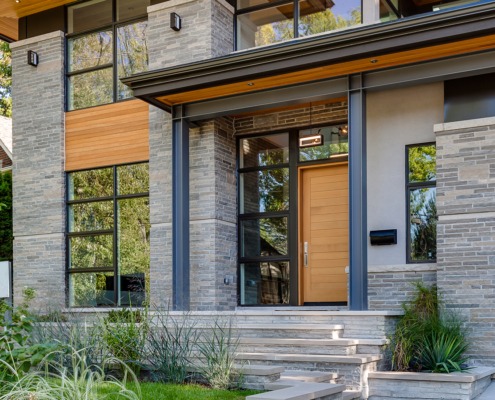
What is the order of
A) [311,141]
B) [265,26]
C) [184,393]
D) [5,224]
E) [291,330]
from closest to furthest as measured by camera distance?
[184,393] → [291,330] → [311,141] → [265,26] → [5,224]

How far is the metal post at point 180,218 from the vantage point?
10.4 meters

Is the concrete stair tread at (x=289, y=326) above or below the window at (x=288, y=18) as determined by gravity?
below

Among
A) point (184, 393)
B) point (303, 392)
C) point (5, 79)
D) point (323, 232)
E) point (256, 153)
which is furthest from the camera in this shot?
point (5, 79)

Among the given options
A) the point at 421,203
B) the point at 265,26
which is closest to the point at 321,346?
the point at 421,203

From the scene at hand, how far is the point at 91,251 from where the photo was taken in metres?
12.2

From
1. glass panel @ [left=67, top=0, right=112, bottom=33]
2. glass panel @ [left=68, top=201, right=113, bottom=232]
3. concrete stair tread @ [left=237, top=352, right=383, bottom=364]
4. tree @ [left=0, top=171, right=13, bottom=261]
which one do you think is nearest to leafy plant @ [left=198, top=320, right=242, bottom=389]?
concrete stair tread @ [left=237, top=352, right=383, bottom=364]

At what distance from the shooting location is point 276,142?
1129cm

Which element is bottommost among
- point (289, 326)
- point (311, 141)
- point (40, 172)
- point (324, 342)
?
point (324, 342)

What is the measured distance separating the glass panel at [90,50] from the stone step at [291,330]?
6.11m

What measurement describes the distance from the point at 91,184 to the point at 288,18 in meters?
4.58

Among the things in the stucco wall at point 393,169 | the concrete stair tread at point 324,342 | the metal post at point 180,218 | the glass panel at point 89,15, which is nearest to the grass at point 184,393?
the concrete stair tread at point 324,342

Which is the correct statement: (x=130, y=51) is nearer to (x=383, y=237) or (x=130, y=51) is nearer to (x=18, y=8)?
(x=18, y=8)

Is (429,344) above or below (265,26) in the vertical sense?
below

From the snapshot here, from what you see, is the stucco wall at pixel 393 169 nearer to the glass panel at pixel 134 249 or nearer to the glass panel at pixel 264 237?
the glass panel at pixel 264 237
